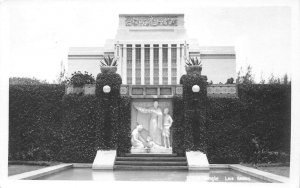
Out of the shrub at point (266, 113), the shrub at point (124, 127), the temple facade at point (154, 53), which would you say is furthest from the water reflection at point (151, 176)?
the temple facade at point (154, 53)

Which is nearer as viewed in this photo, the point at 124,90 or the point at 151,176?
the point at 151,176

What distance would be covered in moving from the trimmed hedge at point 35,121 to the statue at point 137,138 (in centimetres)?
363

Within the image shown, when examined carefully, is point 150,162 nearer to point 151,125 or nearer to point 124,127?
point 151,125

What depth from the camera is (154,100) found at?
2020 centimetres

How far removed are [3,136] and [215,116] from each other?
10659 millimetres

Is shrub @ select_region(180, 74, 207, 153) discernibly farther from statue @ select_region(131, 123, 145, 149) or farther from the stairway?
statue @ select_region(131, 123, 145, 149)

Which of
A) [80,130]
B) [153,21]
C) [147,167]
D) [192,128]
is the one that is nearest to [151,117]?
[192,128]

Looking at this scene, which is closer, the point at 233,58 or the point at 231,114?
the point at 231,114

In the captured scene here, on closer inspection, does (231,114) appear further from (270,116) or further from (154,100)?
(154,100)

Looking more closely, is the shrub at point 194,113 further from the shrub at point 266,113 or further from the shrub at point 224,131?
the shrub at point 266,113

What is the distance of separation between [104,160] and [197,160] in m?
3.90

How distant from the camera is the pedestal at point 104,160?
709 inches

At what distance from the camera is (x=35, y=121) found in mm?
21094

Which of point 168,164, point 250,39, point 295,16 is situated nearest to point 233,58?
point 250,39
